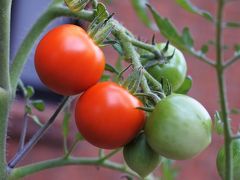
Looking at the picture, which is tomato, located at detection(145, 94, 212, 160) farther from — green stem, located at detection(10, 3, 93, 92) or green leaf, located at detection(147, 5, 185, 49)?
green stem, located at detection(10, 3, 93, 92)

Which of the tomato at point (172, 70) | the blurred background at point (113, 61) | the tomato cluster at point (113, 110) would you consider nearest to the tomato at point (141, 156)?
the tomato cluster at point (113, 110)

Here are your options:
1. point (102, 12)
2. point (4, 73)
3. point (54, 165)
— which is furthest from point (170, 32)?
point (54, 165)

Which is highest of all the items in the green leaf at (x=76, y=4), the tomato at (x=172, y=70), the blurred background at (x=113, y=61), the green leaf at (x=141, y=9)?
the green leaf at (x=76, y=4)

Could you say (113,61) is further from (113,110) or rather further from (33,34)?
(113,110)

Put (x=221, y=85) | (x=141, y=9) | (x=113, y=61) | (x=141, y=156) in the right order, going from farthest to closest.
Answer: (x=113, y=61) < (x=141, y=9) < (x=141, y=156) < (x=221, y=85)

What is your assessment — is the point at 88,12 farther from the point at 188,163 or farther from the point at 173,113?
the point at 188,163

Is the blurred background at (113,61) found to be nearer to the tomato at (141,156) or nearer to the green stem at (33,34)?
the green stem at (33,34)
